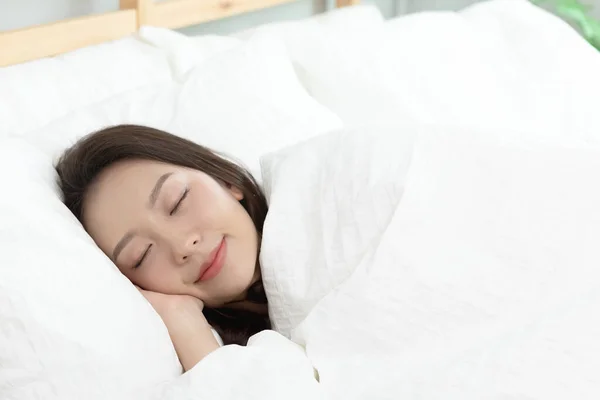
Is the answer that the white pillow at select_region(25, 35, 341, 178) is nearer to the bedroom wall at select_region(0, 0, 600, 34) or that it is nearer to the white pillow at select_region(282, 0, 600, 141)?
the white pillow at select_region(282, 0, 600, 141)

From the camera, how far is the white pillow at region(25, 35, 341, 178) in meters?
1.17

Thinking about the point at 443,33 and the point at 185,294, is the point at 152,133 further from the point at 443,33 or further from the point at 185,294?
the point at 443,33

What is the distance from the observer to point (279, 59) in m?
1.41

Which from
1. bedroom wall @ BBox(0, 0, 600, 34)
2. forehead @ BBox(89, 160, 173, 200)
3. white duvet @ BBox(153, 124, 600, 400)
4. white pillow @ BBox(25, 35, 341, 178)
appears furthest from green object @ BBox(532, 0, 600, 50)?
forehead @ BBox(89, 160, 173, 200)

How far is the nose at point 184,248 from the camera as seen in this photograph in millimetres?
968

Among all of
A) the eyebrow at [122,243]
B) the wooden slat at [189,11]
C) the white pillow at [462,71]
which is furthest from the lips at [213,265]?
the wooden slat at [189,11]

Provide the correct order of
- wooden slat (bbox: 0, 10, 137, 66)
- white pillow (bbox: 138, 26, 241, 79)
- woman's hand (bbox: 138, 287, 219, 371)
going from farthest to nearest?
white pillow (bbox: 138, 26, 241, 79) → wooden slat (bbox: 0, 10, 137, 66) → woman's hand (bbox: 138, 287, 219, 371)

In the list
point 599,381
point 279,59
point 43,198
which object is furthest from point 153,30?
point 599,381

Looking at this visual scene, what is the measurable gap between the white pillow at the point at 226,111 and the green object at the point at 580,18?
1307mm

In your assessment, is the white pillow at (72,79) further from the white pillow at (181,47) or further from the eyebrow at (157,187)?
the eyebrow at (157,187)

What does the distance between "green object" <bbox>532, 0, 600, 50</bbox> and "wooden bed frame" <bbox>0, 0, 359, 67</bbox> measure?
117 centimetres

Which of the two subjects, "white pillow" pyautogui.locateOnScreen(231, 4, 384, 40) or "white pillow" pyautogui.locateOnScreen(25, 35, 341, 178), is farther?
"white pillow" pyautogui.locateOnScreen(231, 4, 384, 40)

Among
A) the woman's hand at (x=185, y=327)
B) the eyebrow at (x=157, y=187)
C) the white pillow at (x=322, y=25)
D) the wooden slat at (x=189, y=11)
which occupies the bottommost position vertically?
the woman's hand at (x=185, y=327)

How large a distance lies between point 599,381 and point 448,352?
16 cm
